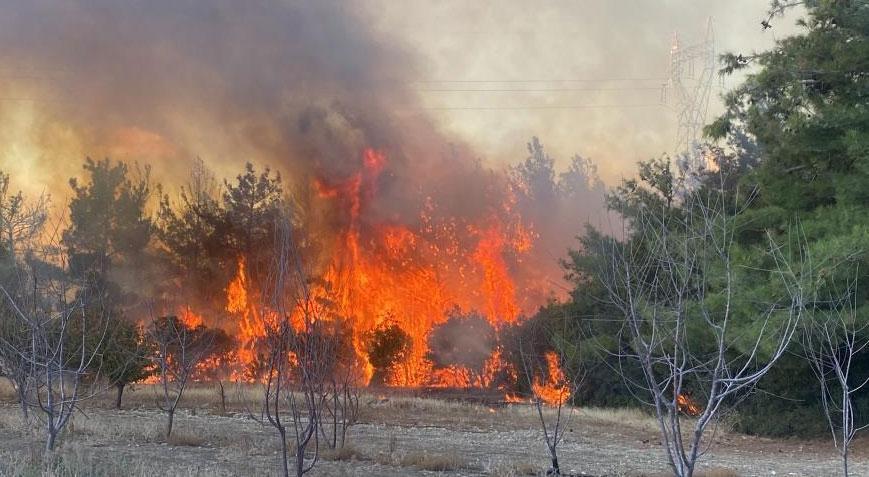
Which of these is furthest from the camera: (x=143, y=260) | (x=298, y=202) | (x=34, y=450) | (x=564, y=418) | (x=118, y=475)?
(x=298, y=202)

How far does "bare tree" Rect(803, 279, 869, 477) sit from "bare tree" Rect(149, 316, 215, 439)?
12611 millimetres

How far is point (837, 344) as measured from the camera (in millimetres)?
11766

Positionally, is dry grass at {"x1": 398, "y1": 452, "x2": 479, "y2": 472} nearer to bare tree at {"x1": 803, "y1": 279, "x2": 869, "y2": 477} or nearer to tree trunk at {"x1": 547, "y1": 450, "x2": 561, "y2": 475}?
tree trunk at {"x1": 547, "y1": 450, "x2": 561, "y2": 475}

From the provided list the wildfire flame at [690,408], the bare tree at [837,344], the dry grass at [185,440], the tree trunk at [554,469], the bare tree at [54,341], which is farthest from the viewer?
the wildfire flame at [690,408]

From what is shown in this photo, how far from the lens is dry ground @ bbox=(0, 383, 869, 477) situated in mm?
11945

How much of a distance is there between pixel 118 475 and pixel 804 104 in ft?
60.5

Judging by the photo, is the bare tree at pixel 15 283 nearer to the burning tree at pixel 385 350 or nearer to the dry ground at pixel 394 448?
the dry ground at pixel 394 448

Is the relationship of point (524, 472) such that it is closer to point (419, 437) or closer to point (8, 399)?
point (419, 437)

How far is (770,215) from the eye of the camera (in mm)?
19969

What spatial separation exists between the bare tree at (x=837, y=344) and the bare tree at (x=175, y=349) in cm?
1261

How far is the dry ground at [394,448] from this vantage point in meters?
11.9

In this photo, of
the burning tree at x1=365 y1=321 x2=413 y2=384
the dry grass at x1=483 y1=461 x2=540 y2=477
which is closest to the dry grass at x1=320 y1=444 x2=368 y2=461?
the dry grass at x1=483 y1=461 x2=540 y2=477

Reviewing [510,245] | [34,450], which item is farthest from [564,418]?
[510,245]

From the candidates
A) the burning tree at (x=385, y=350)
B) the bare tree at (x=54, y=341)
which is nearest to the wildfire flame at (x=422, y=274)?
the burning tree at (x=385, y=350)
